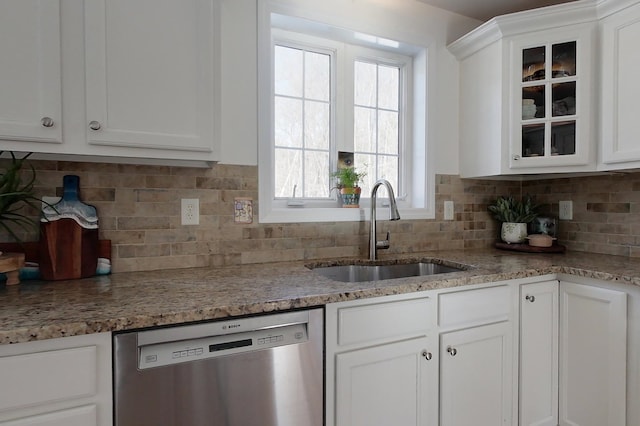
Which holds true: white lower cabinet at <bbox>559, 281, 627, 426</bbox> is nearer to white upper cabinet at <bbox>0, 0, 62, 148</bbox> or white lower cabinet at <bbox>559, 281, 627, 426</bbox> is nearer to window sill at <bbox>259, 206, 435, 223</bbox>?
window sill at <bbox>259, 206, 435, 223</bbox>

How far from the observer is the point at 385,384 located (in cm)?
138

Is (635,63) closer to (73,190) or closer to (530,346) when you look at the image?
(530,346)

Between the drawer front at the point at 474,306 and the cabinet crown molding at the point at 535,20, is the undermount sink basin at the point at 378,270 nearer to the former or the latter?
the drawer front at the point at 474,306

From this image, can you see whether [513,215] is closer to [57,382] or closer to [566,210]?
[566,210]

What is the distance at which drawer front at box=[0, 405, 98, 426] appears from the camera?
91 centimetres

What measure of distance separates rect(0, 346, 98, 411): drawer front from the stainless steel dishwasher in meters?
0.07

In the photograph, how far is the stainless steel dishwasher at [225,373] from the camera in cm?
102

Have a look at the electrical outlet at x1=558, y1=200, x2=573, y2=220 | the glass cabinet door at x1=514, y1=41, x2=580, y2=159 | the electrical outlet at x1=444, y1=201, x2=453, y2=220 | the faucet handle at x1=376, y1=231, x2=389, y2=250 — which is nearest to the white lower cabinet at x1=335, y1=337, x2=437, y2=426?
the faucet handle at x1=376, y1=231, x2=389, y2=250

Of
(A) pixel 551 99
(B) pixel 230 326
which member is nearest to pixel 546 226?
(A) pixel 551 99

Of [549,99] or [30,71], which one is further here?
[549,99]

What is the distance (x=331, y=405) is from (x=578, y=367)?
125cm

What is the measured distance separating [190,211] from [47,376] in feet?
2.91

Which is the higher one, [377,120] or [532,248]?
[377,120]

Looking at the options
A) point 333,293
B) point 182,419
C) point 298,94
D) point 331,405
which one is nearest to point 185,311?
point 182,419
